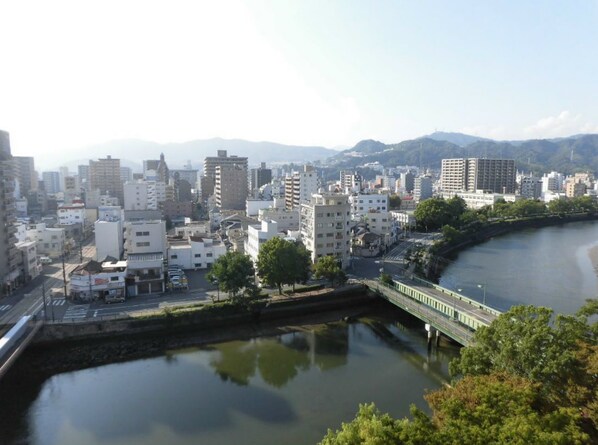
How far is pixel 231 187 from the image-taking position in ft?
169

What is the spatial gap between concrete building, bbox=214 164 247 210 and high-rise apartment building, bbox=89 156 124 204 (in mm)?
17968

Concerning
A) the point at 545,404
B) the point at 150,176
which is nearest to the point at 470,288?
the point at 545,404

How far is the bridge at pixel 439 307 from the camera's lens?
579 inches

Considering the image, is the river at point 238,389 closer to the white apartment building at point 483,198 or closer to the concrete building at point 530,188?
the white apartment building at point 483,198

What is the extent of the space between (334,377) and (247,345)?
423cm

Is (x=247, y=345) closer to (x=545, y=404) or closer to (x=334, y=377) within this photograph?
(x=334, y=377)

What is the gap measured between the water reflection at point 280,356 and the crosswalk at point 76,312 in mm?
5586

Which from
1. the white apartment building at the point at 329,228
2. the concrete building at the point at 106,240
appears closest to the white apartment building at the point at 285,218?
the white apartment building at the point at 329,228

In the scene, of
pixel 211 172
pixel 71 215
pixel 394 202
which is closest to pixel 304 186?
pixel 394 202

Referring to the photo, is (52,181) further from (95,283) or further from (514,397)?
(514,397)

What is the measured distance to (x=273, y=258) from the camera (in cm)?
1973

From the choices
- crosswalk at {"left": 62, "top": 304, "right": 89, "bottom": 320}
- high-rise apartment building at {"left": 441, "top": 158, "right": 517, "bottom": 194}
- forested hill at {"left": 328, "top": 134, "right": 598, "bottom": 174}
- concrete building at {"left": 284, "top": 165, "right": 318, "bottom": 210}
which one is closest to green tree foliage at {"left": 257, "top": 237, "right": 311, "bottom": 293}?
crosswalk at {"left": 62, "top": 304, "right": 89, "bottom": 320}

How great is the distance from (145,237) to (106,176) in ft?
140

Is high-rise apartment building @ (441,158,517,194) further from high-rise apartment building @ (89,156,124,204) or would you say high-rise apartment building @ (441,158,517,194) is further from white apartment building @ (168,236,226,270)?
white apartment building @ (168,236,226,270)
